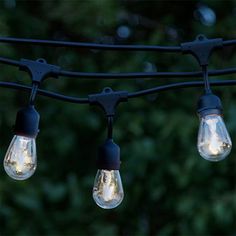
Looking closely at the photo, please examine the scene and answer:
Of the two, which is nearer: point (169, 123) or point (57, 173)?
point (169, 123)

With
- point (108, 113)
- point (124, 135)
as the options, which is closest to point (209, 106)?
point (108, 113)

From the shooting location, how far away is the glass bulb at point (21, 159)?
1.01 metres

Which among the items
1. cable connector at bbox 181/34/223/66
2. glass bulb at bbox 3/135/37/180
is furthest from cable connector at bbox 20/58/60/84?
cable connector at bbox 181/34/223/66

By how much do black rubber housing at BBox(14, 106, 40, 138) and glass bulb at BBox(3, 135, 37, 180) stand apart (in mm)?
15

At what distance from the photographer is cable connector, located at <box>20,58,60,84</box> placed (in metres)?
1.05

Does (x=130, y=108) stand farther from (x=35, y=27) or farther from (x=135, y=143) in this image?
(x=35, y=27)

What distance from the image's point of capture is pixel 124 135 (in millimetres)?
2230

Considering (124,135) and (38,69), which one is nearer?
(38,69)

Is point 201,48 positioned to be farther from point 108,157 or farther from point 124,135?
point 124,135

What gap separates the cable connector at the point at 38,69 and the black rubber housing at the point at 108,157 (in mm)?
149

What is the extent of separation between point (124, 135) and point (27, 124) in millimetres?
1201

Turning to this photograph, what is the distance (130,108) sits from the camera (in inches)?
88.4

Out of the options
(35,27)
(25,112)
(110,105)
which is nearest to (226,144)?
(110,105)

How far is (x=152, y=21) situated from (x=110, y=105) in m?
1.38
